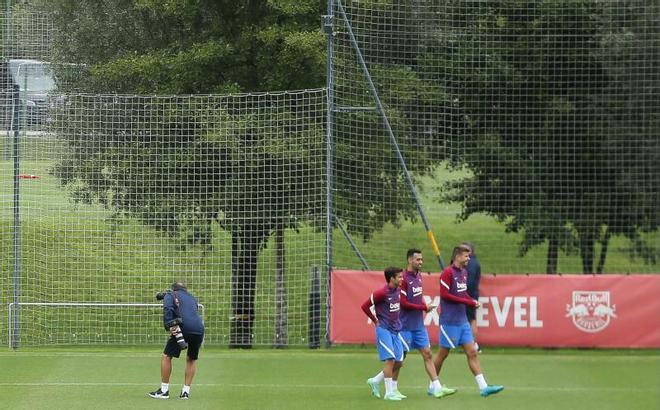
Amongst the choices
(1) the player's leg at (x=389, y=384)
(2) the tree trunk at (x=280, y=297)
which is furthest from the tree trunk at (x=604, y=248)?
(1) the player's leg at (x=389, y=384)

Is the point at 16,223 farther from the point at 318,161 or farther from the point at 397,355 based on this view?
the point at 397,355

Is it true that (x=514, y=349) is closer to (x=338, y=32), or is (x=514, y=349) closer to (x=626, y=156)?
(x=626, y=156)

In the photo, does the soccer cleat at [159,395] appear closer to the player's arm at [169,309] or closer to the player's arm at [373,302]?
the player's arm at [169,309]

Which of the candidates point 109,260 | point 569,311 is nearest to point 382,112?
point 569,311

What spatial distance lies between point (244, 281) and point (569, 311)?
5868 mm

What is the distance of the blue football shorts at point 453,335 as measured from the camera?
49.8ft

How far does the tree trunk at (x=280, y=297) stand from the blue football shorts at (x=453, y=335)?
Answer: 20.4ft

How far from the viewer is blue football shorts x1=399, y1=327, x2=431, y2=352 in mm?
15047

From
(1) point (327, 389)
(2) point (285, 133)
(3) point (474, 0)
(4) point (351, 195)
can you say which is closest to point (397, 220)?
(4) point (351, 195)

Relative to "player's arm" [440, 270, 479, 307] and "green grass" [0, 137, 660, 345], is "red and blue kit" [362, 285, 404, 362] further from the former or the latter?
"green grass" [0, 137, 660, 345]

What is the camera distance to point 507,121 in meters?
22.9

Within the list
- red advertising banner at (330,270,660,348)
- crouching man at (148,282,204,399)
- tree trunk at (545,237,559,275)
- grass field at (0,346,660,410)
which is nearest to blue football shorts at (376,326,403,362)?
grass field at (0,346,660,410)

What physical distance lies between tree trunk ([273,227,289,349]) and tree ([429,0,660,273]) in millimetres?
3779

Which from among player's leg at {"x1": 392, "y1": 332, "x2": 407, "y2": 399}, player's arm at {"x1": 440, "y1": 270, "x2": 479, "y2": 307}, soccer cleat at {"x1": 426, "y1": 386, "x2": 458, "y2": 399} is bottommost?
soccer cleat at {"x1": 426, "y1": 386, "x2": 458, "y2": 399}
